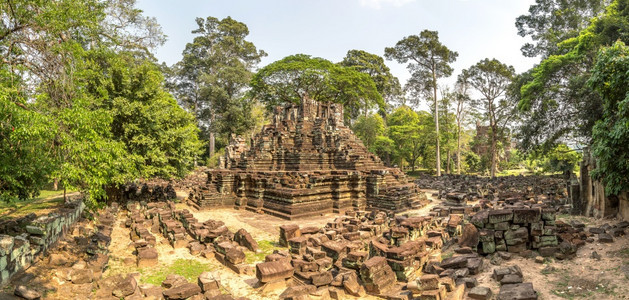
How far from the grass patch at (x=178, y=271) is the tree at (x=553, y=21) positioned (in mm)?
27894

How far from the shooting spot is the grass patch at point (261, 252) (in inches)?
272

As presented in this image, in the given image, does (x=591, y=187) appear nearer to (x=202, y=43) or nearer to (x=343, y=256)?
(x=343, y=256)

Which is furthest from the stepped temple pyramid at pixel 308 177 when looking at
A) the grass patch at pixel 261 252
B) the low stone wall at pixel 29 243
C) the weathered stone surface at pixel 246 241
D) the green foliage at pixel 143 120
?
the low stone wall at pixel 29 243

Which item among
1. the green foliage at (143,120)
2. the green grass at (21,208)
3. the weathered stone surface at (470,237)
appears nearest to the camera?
the weathered stone surface at (470,237)

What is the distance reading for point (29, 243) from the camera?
16.5 ft

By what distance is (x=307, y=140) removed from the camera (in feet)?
59.7

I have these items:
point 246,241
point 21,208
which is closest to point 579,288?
point 246,241

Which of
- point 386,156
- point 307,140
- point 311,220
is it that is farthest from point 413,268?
point 386,156

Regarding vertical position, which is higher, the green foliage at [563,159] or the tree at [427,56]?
the tree at [427,56]

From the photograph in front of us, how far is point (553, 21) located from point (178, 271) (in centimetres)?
3429

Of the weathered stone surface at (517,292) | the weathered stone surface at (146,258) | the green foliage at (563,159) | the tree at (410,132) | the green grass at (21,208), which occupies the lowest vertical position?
the weathered stone surface at (146,258)

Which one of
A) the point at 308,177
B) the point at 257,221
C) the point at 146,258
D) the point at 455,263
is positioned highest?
the point at 308,177

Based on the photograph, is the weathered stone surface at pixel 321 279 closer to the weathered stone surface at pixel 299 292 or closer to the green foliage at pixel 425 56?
the weathered stone surface at pixel 299 292

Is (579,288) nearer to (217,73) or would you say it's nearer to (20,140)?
(20,140)
